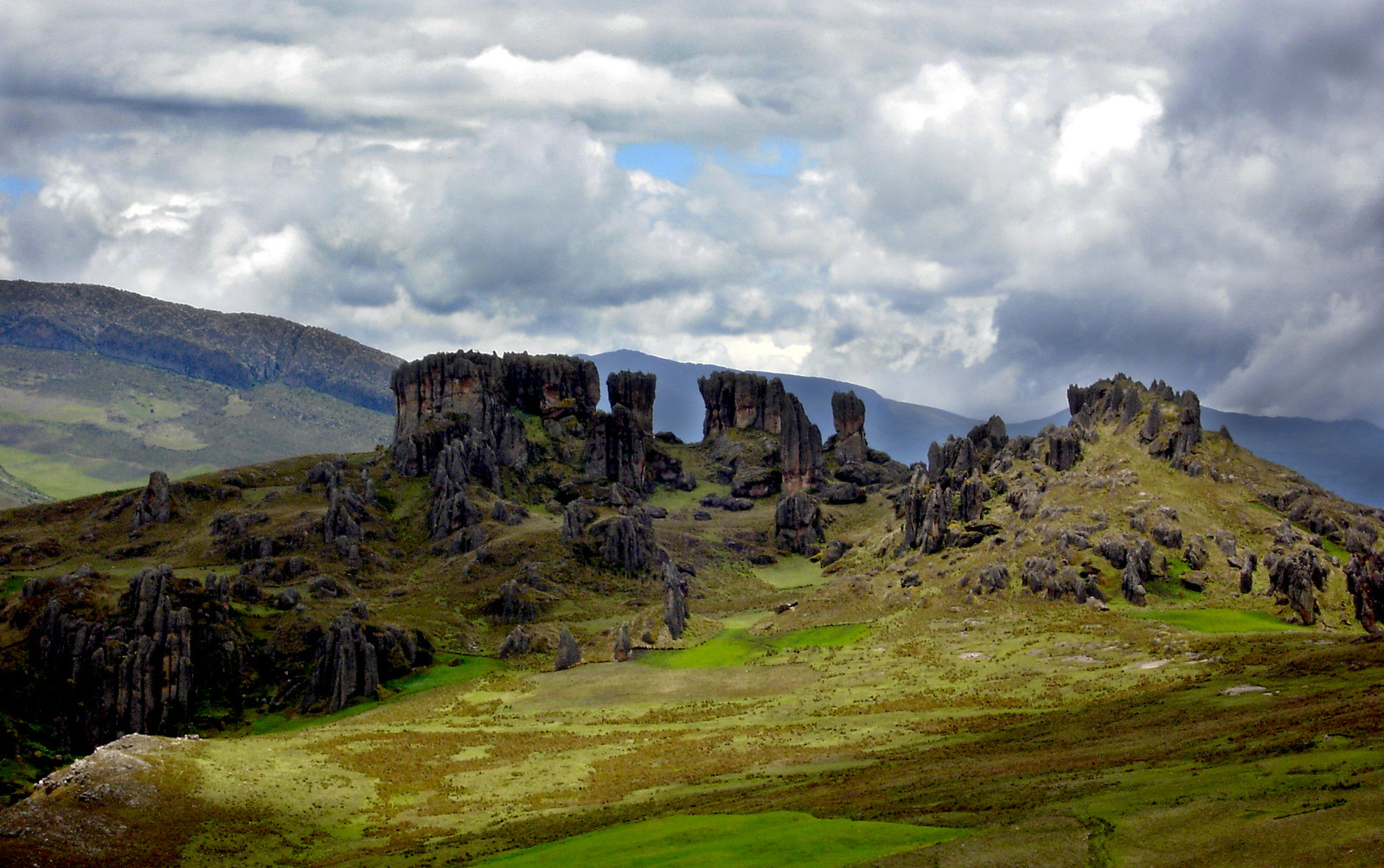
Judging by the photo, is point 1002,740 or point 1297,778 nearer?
point 1297,778

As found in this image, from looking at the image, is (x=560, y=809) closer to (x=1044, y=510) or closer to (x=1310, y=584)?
(x=1310, y=584)

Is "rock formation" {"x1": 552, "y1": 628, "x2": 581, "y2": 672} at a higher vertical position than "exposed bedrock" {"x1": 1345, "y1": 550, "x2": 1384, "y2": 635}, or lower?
lower

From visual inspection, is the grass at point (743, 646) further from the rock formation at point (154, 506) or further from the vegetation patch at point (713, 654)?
the rock formation at point (154, 506)

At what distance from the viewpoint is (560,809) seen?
63250 millimetres

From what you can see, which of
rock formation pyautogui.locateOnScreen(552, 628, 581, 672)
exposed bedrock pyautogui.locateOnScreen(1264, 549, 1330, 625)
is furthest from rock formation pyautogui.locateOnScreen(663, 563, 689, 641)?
exposed bedrock pyautogui.locateOnScreen(1264, 549, 1330, 625)

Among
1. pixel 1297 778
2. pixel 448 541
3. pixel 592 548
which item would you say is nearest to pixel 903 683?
pixel 1297 778

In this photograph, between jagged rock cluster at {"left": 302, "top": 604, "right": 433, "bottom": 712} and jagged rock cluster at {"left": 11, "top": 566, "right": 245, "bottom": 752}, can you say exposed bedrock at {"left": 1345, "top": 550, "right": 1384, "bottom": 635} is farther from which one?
jagged rock cluster at {"left": 11, "top": 566, "right": 245, "bottom": 752}

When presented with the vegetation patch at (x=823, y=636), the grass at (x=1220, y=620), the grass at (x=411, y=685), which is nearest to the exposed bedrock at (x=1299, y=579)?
the grass at (x=1220, y=620)

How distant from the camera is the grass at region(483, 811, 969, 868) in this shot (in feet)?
138

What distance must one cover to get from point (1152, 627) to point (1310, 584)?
14753 millimetres

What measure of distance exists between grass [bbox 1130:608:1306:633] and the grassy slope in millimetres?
399

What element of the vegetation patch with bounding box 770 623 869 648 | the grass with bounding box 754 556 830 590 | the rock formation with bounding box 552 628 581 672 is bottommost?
the rock formation with bounding box 552 628 581 672

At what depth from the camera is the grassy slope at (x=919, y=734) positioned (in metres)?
40.8

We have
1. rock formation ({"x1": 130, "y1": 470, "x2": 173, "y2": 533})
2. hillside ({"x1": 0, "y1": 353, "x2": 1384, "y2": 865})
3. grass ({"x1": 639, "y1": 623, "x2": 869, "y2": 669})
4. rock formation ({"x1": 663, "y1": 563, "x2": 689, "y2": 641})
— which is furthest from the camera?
rock formation ({"x1": 130, "y1": 470, "x2": 173, "y2": 533})
